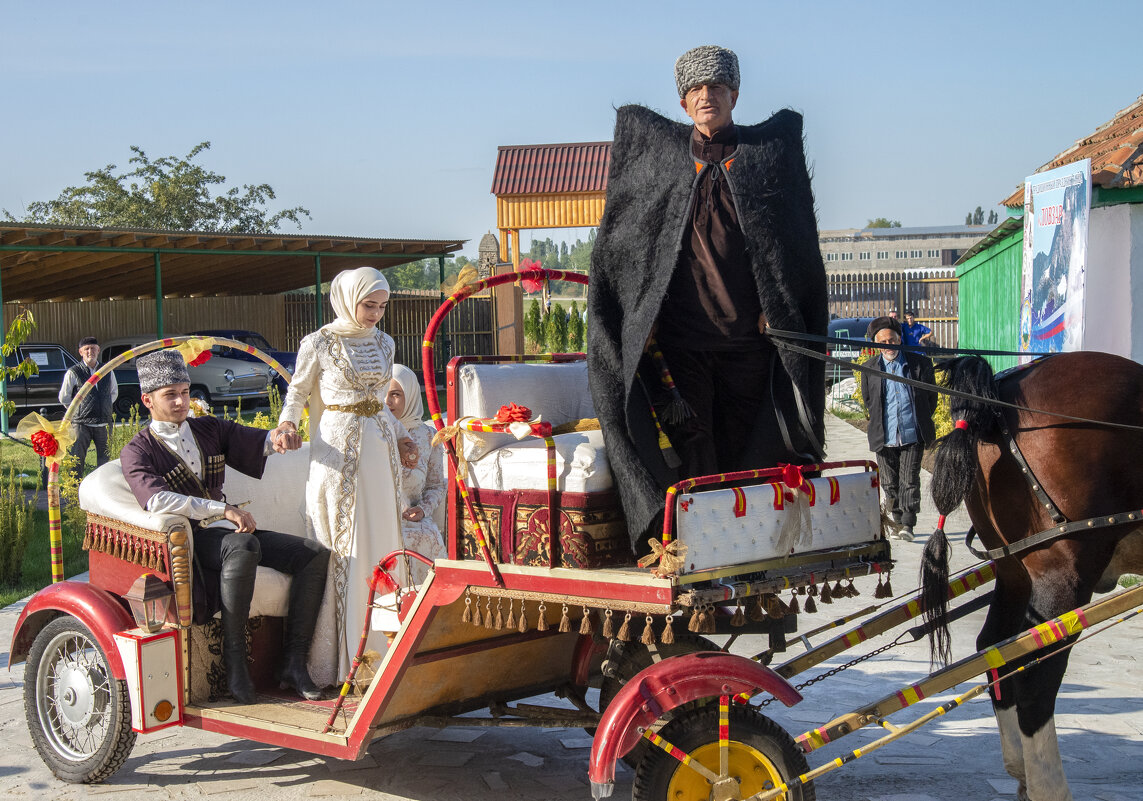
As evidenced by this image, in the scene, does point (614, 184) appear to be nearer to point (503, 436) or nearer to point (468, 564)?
point (503, 436)

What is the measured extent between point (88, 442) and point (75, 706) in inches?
275

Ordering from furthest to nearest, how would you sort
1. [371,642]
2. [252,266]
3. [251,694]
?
[252,266] → [371,642] → [251,694]

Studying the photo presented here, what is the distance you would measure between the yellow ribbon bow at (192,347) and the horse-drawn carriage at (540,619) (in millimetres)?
554

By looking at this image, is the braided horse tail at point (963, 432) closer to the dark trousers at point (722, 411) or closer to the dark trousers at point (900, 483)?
the dark trousers at point (722, 411)

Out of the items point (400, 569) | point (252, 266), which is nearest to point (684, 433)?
point (400, 569)

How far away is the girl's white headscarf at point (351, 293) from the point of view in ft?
14.1

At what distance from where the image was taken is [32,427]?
14.9 feet

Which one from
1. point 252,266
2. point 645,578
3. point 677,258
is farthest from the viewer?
point 252,266

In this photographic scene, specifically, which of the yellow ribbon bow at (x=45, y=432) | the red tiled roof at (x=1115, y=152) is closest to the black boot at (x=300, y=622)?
the yellow ribbon bow at (x=45, y=432)

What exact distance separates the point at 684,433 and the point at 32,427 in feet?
9.40

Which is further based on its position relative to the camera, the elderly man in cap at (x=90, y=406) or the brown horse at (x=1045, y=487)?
the elderly man in cap at (x=90, y=406)

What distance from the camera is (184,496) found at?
4094mm

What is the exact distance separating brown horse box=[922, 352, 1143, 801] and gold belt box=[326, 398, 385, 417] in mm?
2259

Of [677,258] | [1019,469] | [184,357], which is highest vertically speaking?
[677,258]
